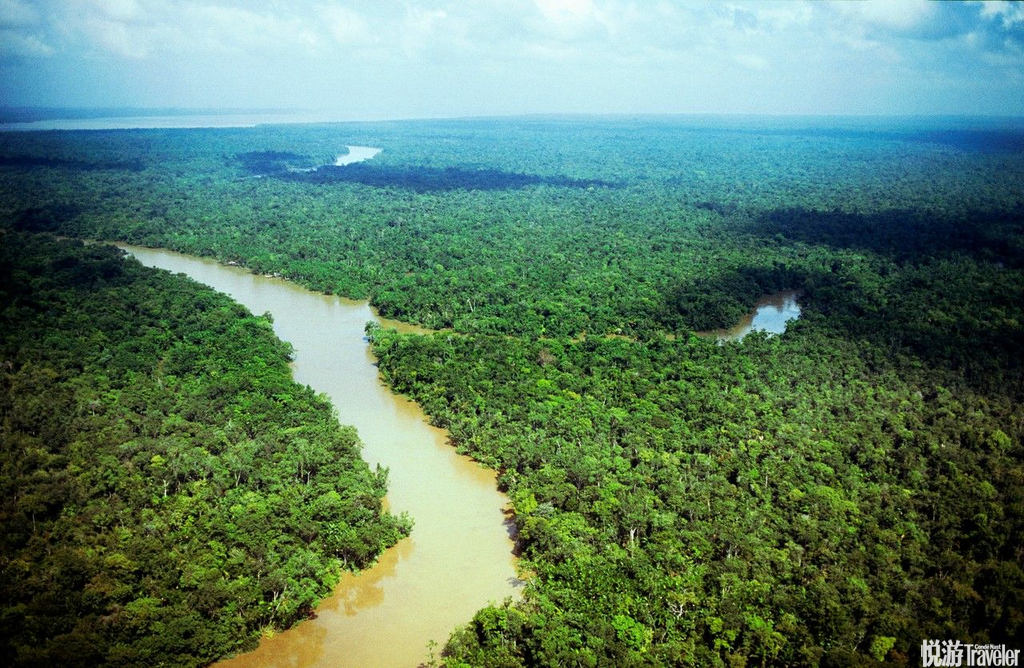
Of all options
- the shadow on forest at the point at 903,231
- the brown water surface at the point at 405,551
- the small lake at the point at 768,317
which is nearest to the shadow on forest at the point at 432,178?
the shadow on forest at the point at 903,231

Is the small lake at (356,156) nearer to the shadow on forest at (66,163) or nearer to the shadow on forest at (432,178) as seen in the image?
the shadow on forest at (432,178)

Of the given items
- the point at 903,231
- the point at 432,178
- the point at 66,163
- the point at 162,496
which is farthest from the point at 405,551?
the point at 66,163

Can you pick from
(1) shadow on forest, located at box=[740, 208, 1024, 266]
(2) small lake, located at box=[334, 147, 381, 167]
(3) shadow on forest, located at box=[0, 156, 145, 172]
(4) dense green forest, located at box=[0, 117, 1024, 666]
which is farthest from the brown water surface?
(2) small lake, located at box=[334, 147, 381, 167]

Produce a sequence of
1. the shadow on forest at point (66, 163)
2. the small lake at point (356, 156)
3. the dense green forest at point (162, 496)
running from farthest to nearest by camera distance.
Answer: the small lake at point (356, 156)
the shadow on forest at point (66, 163)
the dense green forest at point (162, 496)

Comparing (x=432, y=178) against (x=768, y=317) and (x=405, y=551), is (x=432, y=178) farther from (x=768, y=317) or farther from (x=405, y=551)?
(x=405, y=551)

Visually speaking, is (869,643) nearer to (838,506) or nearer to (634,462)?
(838,506)

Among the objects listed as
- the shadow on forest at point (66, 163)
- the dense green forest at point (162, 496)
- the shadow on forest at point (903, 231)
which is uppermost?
the shadow on forest at point (66, 163)
